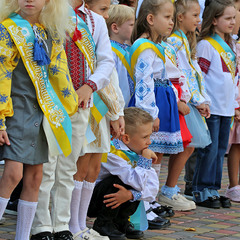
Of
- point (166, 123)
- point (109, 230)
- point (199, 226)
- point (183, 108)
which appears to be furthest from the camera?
point (183, 108)

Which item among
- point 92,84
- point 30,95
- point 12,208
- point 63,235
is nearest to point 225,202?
point 12,208

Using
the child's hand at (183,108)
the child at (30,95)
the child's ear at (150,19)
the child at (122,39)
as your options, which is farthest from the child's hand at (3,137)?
the child's hand at (183,108)

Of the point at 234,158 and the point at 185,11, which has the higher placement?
the point at 185,11

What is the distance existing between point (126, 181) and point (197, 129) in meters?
Answer: 1.48

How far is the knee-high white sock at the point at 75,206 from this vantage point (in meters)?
4.13

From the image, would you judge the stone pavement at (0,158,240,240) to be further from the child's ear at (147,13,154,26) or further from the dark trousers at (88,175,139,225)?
the child's ear at (147,13,154,26)

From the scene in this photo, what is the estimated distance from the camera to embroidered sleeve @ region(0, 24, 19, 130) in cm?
332

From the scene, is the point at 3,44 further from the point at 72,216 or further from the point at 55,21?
the point at 72,216

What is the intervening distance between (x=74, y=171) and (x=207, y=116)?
222cm

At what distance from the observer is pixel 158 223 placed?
4793 mm

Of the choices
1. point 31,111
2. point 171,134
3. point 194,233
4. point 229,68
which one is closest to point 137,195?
point 194,233

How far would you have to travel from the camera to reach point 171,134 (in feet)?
16.9

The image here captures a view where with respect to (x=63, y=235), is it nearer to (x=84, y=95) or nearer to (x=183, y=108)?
A: (x=84, y=95)

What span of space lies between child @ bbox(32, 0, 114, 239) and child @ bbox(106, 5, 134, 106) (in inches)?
42.4
